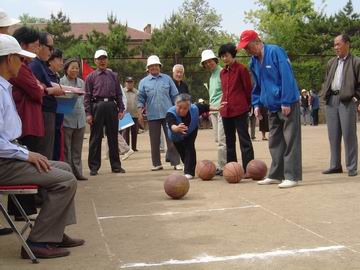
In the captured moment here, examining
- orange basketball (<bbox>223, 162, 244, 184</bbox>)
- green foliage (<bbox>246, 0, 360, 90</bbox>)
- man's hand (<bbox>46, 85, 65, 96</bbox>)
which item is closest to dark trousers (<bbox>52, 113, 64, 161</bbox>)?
man's hand (<bbox>46, 85, 65, 96</bbox>)

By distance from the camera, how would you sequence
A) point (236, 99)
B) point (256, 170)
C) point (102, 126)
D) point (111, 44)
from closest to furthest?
point (256, 170), point (236, 99), point (102, 126), point (111, 44)

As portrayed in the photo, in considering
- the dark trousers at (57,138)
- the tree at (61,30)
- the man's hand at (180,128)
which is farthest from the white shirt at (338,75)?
the tree at (61,30)

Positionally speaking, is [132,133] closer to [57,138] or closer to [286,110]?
[57,138]

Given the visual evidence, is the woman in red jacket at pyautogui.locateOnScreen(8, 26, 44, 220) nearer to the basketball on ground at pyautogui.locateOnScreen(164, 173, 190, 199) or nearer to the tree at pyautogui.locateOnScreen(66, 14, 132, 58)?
the basketball on ground at pyautogui.locateOnScreen(164, 173, 190, 199)

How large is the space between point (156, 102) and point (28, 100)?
475 cm

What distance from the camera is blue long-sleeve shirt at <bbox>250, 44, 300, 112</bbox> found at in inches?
311

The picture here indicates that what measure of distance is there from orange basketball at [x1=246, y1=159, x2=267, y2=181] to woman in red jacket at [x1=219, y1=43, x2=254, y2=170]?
302 millimetres

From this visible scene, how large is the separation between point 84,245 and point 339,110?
211 inches

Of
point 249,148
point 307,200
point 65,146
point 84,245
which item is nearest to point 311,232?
point 307,200

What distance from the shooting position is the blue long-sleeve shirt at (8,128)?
183 inches

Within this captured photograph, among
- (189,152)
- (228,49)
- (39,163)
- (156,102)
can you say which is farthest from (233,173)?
(39,163)

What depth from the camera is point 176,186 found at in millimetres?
7379

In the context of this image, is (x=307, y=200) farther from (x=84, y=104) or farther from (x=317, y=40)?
(x=317, y=40)

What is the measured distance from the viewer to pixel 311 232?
546 cm
